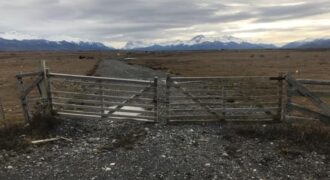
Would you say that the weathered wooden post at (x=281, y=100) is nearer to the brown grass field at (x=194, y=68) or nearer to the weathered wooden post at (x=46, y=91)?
the weathered wooden post at (x=46, y=91)

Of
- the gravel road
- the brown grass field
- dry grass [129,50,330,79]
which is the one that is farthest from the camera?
dry grass [129,50,330,79]

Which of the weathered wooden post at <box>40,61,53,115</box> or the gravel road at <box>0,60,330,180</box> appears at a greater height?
the weathered wooden post at <box>40,61,53,115</box>

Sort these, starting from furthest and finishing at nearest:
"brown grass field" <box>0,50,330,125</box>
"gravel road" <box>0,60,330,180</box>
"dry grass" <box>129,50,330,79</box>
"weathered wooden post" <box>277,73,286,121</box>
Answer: "dry grass" <box>129,50,330,79</box>
"brown grass field" <box>0,50,330,125</box>
"weathered wooden post" <box>277,73,286,121</box>
"gravel road" <box>0,60,330,180</box>

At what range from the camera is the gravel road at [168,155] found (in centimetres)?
976

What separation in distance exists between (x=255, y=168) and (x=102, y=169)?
13.4 feet

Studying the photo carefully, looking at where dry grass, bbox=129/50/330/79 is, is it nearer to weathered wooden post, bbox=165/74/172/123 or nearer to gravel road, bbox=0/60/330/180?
weathered wooden post, bbox=165/74/172/123

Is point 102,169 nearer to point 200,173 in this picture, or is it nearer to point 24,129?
point 200,173

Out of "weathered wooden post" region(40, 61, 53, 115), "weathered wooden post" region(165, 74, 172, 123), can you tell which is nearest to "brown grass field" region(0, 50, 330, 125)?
"weathered wooden post" region(40, 61, 53, 115)

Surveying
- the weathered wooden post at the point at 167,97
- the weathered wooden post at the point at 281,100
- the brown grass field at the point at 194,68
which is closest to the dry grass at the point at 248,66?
the brown grass field at the point at 194,68

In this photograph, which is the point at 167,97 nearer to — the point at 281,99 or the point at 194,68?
the point at 281,99

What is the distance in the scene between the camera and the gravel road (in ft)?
32.0

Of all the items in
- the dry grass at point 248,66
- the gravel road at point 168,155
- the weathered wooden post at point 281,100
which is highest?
the weathered wooden post at point 281,100

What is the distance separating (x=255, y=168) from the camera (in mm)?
10031

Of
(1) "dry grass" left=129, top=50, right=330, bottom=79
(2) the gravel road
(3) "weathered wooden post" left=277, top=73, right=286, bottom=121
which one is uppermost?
(3) "weathered wooden post" left=277, top=73, right=286, bottom=121
